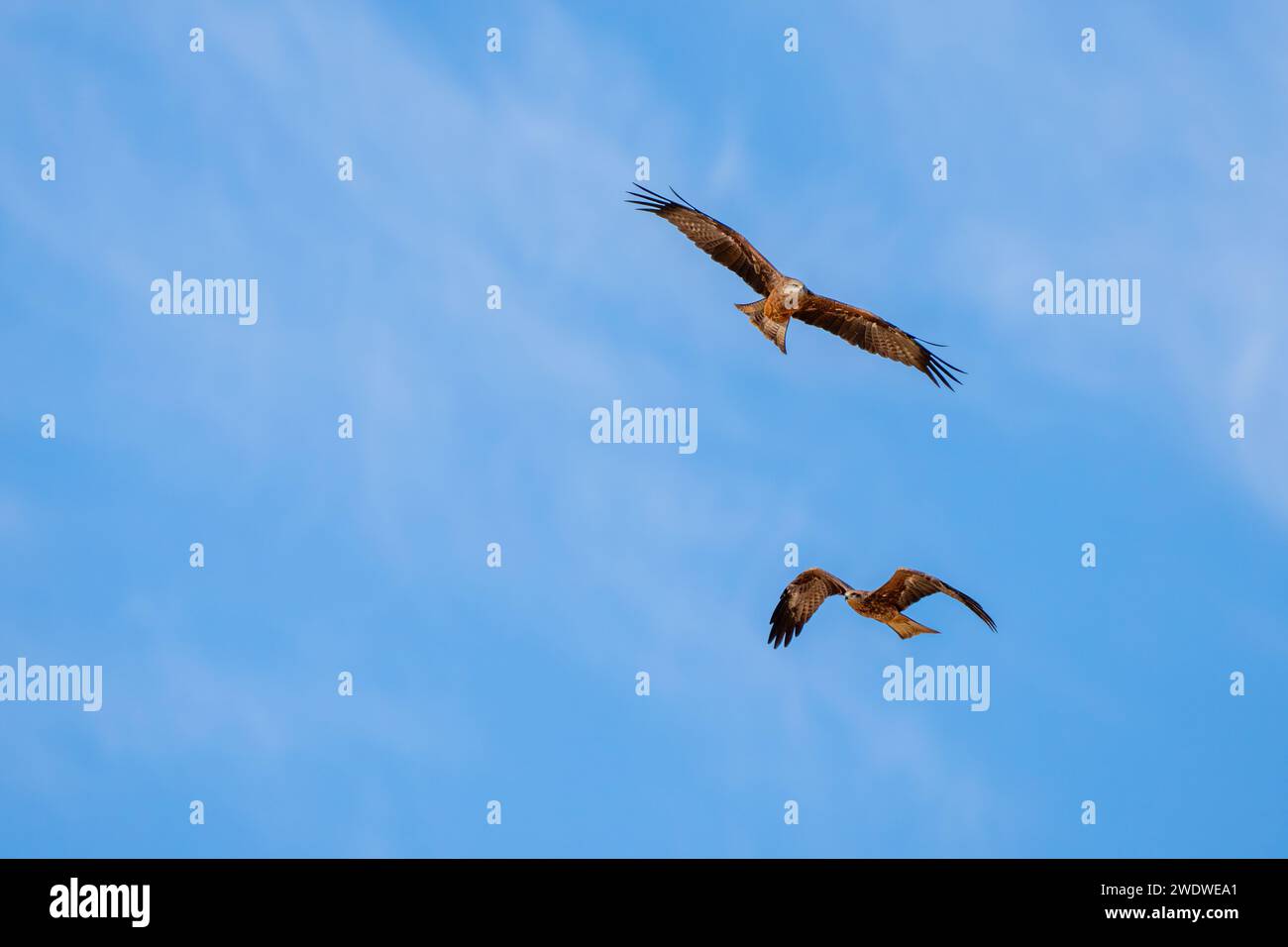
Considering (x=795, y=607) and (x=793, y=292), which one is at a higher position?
(x=793, y=292)

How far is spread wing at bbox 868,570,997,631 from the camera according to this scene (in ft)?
66.7

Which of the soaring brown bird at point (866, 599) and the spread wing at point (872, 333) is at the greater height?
the spread wing at point (872, 333)

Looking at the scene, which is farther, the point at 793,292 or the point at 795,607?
the point at 795,607

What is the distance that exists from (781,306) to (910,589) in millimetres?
3377

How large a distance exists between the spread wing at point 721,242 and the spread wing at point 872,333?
558mm

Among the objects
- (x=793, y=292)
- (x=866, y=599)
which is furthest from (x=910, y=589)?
(x=793, y=292)

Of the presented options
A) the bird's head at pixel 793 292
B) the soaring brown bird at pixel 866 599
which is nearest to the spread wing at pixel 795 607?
the soaring brown bird at pixel 866 599

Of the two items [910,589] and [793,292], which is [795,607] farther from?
[793,292]

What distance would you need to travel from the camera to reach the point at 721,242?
20.8 metres

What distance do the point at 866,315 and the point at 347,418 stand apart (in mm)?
8194

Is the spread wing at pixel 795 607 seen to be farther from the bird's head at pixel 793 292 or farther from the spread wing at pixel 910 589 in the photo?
the bird's head at pixel 793 292

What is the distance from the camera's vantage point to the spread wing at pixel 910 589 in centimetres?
2034
